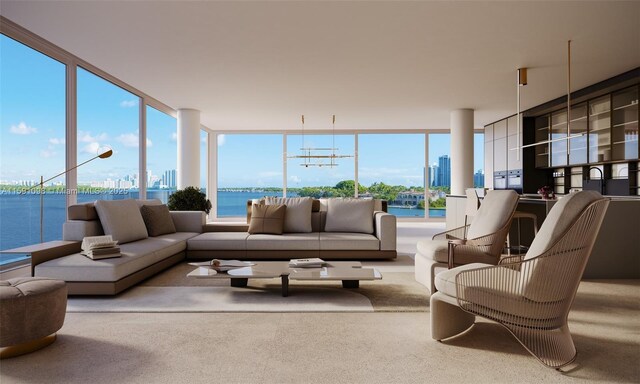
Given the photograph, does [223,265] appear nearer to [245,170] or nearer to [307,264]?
[307,264]

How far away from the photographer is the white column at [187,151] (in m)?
8.50

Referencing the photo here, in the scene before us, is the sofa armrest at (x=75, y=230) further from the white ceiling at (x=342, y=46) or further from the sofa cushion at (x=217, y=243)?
the white ceiling at (x=342, y=46)

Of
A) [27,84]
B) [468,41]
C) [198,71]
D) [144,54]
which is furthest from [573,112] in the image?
[27,84]

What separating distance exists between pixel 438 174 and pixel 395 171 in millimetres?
1426

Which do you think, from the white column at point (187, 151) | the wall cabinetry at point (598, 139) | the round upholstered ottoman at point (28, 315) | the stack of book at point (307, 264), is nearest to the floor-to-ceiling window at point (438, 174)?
the wall cabinetry at point (598, 139)

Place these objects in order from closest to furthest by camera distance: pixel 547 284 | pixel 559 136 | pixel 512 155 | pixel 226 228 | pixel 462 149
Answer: pixel 547 284 → pixel 226 228 → pixel 559 136 → pixel 462 149 → pixel 512 155

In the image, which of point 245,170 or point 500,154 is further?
point 245,170

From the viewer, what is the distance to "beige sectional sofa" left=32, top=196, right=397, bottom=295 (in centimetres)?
350

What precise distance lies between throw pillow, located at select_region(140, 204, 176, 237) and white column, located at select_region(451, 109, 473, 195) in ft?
19.8

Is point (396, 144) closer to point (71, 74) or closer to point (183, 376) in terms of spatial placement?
point (71, 74)

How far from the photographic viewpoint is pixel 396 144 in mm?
12859

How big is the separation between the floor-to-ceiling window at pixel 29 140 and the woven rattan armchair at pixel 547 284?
489 centimetres

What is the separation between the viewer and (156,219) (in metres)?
5.19

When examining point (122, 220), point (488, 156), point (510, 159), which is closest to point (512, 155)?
point (510, 159)
